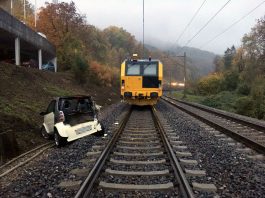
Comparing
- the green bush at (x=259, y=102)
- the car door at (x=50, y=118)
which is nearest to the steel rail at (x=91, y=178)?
the car door at (x=50, y=118)

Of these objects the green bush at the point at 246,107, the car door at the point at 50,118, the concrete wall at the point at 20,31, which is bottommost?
the green bush at the point at 246,107

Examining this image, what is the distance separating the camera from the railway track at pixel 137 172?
6379mm

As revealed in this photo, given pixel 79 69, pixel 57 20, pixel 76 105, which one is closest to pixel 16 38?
pixel 79 69

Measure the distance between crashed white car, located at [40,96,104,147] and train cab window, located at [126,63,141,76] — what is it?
37.9 feet

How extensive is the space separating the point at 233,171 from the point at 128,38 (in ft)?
510

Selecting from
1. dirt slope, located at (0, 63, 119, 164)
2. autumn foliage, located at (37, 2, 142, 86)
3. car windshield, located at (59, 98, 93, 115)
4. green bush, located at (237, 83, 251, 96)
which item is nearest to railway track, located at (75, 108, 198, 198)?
car windshield, located at (59, 98, 93, 115)

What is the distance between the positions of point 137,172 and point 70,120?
4619 mm

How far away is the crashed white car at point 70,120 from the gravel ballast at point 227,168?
119 inches

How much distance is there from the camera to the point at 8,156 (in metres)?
10.1

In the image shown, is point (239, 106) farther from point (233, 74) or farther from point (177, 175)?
point (233, 74)

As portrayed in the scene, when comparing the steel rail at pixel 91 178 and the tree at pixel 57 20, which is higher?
the tree at pixel 57 20

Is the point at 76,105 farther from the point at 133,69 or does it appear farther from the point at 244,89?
the point at 244,89

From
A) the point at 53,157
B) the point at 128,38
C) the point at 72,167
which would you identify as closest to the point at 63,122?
the point at 53,157

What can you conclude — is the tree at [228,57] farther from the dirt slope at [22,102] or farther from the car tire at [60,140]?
the car tire at [60,140]
